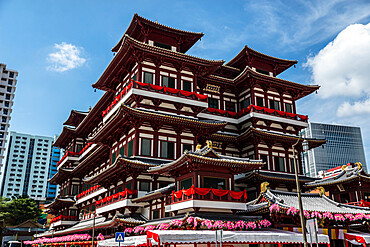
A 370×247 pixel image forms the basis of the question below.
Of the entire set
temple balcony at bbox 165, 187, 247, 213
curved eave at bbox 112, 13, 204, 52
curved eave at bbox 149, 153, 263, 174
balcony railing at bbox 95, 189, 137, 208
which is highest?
curved eave at bbox 112, 13, 204, 52

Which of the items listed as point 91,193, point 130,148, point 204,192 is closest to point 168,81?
point 130,148

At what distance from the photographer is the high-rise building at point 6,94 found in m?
121

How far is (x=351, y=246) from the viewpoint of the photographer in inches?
1361

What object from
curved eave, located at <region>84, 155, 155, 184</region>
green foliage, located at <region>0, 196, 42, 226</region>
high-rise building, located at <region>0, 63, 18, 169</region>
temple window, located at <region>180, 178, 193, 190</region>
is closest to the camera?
temple window, located at <region>180, 178, 193, 190</region>

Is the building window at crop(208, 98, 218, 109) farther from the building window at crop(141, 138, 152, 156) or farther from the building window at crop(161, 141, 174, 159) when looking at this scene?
the building window at crop(141, 138, 152, 156)

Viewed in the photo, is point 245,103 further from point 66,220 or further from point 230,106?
point 66,220

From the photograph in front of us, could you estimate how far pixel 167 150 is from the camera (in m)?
37.5

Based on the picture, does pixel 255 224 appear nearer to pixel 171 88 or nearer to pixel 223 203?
pixel 223 203

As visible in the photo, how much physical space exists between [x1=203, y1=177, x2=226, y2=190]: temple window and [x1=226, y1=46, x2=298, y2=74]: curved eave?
78.8ft

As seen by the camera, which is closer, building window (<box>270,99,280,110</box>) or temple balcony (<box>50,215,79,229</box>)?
building window (<box>270,99,280,110</box>)

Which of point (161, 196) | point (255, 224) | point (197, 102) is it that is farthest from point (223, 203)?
point (197, 102)

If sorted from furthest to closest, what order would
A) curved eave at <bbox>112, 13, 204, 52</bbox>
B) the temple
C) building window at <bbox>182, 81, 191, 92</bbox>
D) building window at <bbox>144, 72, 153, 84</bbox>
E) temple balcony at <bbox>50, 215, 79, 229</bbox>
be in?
temple balcony at <bbox>50, 215, 79, 229</bbox>
building window at <bbox>182, 81, 191, 92</bbox>
curved eave at <bbox>112, 13, 204, 52</bbox>
building window at <bbox>144, 72, 153, 84</bbox>
the temple

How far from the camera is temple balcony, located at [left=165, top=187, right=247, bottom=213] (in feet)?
88.1

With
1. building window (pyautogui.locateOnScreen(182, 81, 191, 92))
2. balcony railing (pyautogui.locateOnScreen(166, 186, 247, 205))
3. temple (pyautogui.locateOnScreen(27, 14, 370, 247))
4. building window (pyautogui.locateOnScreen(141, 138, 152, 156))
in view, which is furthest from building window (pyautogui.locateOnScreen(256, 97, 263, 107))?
balcony railing (pyautogui.locateOnScreen(166, 186, 247, 205))
